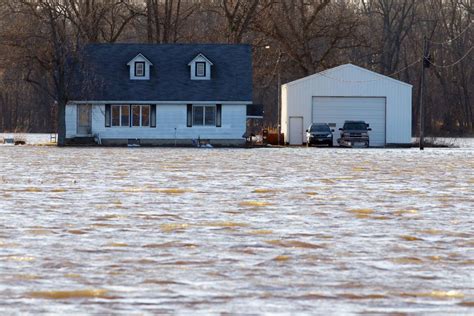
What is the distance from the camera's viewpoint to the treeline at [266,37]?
7556cm

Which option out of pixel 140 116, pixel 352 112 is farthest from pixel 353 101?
pixel 140 116

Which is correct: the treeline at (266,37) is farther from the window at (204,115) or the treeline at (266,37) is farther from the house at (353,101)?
the window at (204,115)

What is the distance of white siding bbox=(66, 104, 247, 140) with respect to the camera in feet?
228

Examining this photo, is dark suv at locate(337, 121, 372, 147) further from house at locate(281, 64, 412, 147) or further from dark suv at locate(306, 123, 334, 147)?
house at locate(281, 64, 412, 147)

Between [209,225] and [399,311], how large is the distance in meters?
7.12

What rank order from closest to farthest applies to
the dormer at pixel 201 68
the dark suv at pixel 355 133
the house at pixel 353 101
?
the dark suv at pixel 355 133
the dormer at pixel 201 68
the house at pixel 353 101

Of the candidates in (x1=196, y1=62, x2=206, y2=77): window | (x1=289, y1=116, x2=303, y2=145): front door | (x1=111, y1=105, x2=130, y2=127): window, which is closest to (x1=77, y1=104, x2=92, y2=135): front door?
(x1=111, y1=105, x2=130, y2=127): window

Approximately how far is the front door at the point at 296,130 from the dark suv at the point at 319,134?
3040 mm

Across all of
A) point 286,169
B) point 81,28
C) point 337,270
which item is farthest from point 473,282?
point 81,28

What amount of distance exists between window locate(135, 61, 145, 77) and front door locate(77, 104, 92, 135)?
402 centimetres

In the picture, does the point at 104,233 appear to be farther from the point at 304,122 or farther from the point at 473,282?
Answer: the point at 304,122

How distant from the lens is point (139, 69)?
7144 cm

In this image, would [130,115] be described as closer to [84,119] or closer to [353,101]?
[84,119]

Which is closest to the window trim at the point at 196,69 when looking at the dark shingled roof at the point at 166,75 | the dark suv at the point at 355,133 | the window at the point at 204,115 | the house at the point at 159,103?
the house at the point at 159,103
